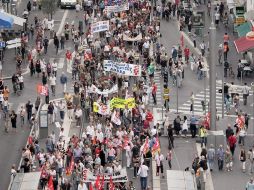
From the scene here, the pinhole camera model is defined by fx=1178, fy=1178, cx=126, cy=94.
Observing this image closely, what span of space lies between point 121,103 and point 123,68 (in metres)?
4.86

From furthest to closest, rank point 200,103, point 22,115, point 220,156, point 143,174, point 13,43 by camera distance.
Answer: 1. point 13,43
2. point 200,103
3. point 22,115
4. point 220,156
5. point 143,174

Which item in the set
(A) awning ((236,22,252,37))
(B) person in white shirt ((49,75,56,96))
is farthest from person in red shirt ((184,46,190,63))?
(B) person in white shirt ((49,75,56,96))

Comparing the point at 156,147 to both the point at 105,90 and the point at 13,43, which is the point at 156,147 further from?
the point at 13,43

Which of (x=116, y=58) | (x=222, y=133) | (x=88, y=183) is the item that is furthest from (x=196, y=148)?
(x=116, y=58)

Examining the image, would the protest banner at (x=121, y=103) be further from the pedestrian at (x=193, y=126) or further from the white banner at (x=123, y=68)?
the white banner at (x=123, y=68)

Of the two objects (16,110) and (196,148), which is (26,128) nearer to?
(16,110)

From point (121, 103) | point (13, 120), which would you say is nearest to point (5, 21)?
point (13, 120)

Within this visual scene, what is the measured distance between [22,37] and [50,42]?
8.95ft

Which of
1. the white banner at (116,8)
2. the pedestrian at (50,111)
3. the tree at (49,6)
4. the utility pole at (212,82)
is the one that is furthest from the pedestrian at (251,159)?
the tree at (49,6)

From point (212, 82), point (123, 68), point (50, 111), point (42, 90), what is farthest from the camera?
point (42, 90)

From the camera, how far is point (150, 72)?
259 ft

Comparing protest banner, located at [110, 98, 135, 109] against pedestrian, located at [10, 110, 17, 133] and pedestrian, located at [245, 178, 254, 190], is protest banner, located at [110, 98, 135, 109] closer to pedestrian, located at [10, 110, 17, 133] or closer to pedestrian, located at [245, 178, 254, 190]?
pedestrian, located at [10, 110, 17, 133]

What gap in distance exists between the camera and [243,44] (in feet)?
275

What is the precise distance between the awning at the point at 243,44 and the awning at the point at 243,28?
1535 mm
